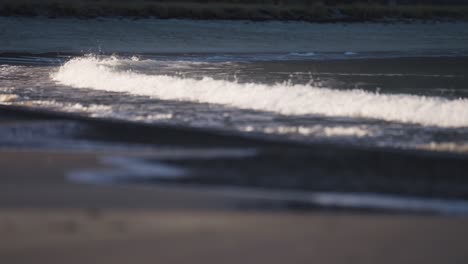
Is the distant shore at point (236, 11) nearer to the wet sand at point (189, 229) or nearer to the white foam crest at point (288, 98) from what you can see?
the white foam crest at point (288, 98)

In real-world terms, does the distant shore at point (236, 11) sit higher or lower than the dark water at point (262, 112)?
lower

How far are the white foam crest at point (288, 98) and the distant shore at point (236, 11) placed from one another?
15509 millimetres

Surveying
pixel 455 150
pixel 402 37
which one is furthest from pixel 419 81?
pixel 402 37

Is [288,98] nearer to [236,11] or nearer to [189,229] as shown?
[189,229]

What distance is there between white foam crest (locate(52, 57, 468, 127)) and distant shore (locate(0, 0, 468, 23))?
15509mm

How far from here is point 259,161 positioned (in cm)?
813

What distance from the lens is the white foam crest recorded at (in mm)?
12016

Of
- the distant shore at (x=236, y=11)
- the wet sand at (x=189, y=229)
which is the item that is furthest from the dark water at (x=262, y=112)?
the distant shore at (x=236, y=11)

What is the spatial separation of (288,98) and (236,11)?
985 inches

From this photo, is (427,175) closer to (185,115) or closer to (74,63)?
(185,115)

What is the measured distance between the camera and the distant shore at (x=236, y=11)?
34125 mm

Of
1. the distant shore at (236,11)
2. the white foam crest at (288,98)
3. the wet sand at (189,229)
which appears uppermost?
the wet sand at (189,229)

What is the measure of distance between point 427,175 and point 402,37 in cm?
3141

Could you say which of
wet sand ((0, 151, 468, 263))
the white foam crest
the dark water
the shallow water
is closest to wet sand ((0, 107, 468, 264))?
wet sand ((0, 151, 468, 263))
